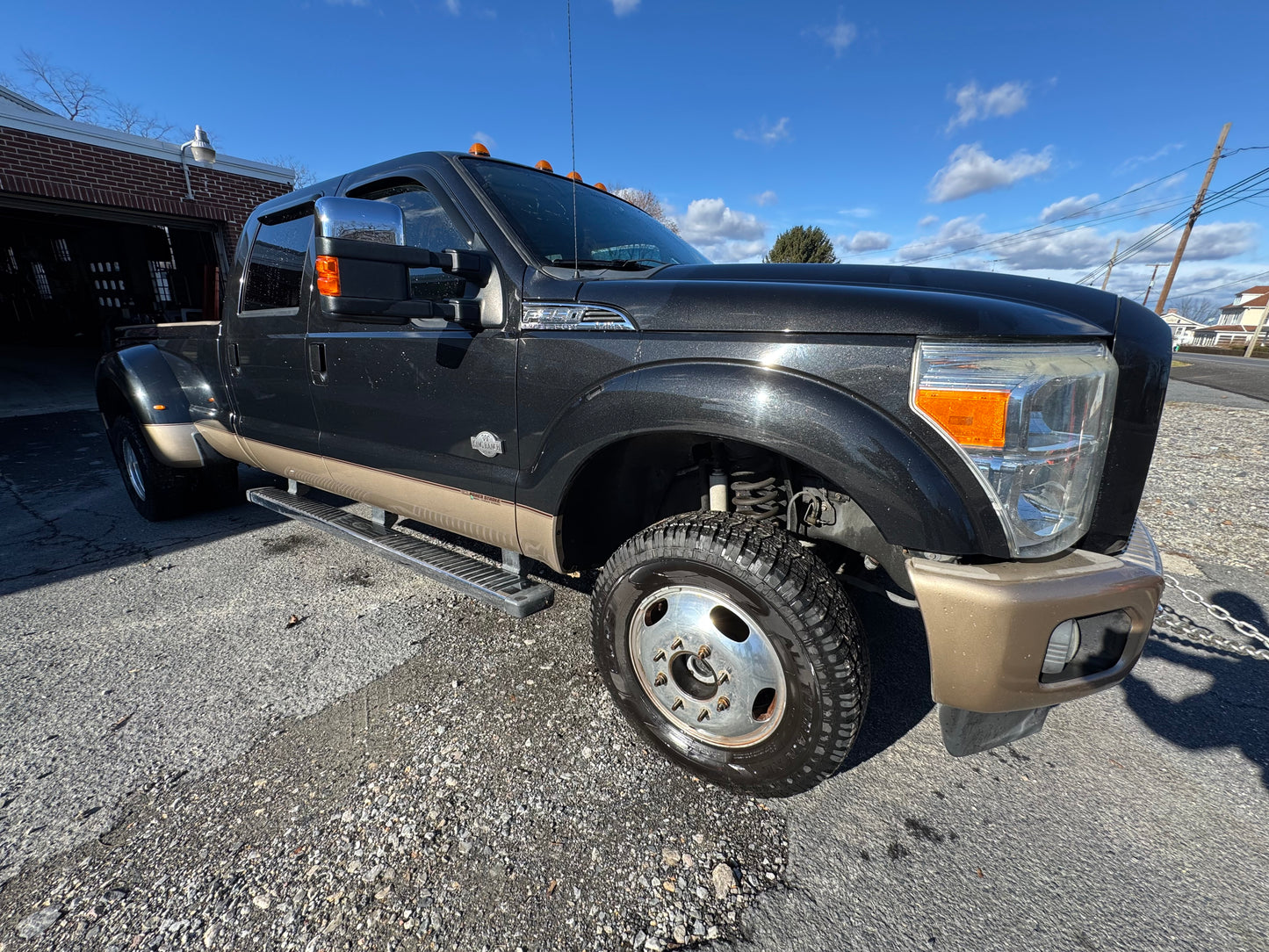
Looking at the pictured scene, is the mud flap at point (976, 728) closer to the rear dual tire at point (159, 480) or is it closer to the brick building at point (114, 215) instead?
the rear dual tire at point (159, 480)

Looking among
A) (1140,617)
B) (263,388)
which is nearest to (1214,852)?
(1140,617)

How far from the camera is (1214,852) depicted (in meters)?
1.60

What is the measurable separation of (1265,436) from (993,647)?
29.7 ft

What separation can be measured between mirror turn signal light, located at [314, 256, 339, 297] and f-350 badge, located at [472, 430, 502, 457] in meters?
0.66

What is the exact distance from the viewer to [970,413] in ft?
4.31

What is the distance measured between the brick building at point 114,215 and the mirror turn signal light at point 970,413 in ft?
15.8

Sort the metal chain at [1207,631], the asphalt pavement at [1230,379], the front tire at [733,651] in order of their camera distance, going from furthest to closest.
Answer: the asphalt pavement at [1230,379], the metal chain at [1207,631], the front tire at [733,651]

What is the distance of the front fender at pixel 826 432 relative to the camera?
1.35 meters

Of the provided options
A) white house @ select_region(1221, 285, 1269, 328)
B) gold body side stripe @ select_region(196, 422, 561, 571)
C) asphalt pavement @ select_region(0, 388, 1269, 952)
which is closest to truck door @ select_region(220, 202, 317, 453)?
gold body side stripe @ select_region(196, 422, 561, 571)

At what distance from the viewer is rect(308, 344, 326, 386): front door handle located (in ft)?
8.87

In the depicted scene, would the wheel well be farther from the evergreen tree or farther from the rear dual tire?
the evergreen tree

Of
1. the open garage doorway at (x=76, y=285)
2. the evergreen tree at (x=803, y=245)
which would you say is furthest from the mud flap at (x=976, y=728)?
the evergreen tree at (x=803, y=245)

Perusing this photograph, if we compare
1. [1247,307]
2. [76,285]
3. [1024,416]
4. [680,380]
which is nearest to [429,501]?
[680,380]

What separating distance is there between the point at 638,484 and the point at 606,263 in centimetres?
86
